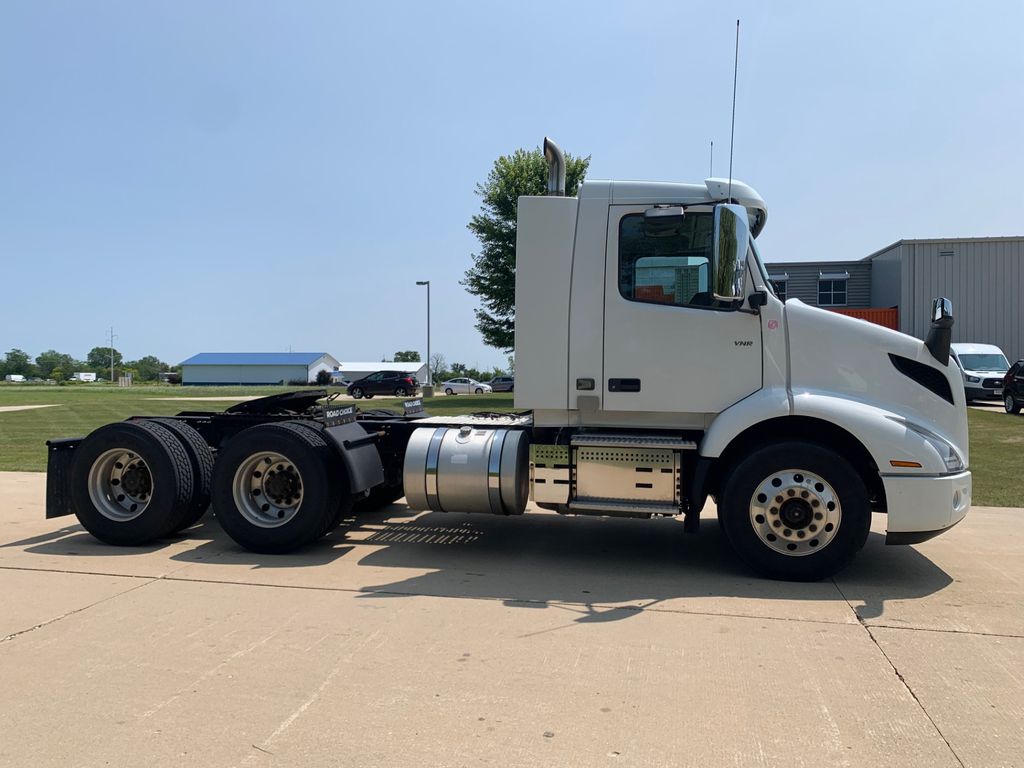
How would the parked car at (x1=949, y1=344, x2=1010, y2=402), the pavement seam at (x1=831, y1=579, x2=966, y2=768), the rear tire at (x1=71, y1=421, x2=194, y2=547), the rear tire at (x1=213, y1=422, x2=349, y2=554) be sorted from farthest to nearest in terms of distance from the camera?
the parked car at (x1=949, y1=344, x2=1010, y2=402) < the rear tire at (x1=71, y1=421, x2=194, y2=547) < the rear tire at (x1=213, y1=422, x2=349, y2=554) < the pavement seam at (x1=831, y1=579, x2=966, y2=768)

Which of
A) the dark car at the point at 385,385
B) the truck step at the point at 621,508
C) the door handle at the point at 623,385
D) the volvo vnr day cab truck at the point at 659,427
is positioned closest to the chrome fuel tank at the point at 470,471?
the volvo vnr day cab truck at the point at 659,427

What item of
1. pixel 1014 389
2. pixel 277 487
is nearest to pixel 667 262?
pixel 277 487

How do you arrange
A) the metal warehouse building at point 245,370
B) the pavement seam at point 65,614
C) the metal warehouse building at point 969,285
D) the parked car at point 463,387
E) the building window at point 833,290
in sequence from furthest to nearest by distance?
the metal warehouse building at point 245,370
the parked car at point 463,387
the building window at point 833,290
the metal warehouse building at point 969,285
the pavement seam at point 65,614

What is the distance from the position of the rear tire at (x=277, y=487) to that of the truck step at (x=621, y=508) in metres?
2.08

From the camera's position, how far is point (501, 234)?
109ft

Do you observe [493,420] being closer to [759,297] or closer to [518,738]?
[759,297]

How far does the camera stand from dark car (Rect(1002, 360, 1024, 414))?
2159cm

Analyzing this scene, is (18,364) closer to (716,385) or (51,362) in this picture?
(51,362)

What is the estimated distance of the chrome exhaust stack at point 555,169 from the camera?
6383 mm

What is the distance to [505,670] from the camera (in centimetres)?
404

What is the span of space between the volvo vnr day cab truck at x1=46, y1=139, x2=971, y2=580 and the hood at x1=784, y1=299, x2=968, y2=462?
0.4 inches

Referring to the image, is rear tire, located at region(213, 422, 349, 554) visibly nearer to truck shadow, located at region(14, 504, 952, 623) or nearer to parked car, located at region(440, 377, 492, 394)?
truck shadow, located at region(14, 504, 952, 623)

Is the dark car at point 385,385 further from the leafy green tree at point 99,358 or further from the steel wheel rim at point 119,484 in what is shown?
the leafy green tree at point 99,358

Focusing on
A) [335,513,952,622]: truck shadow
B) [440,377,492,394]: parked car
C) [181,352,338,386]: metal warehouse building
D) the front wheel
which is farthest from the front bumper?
[181,352,338,386]: metal warehouse building
